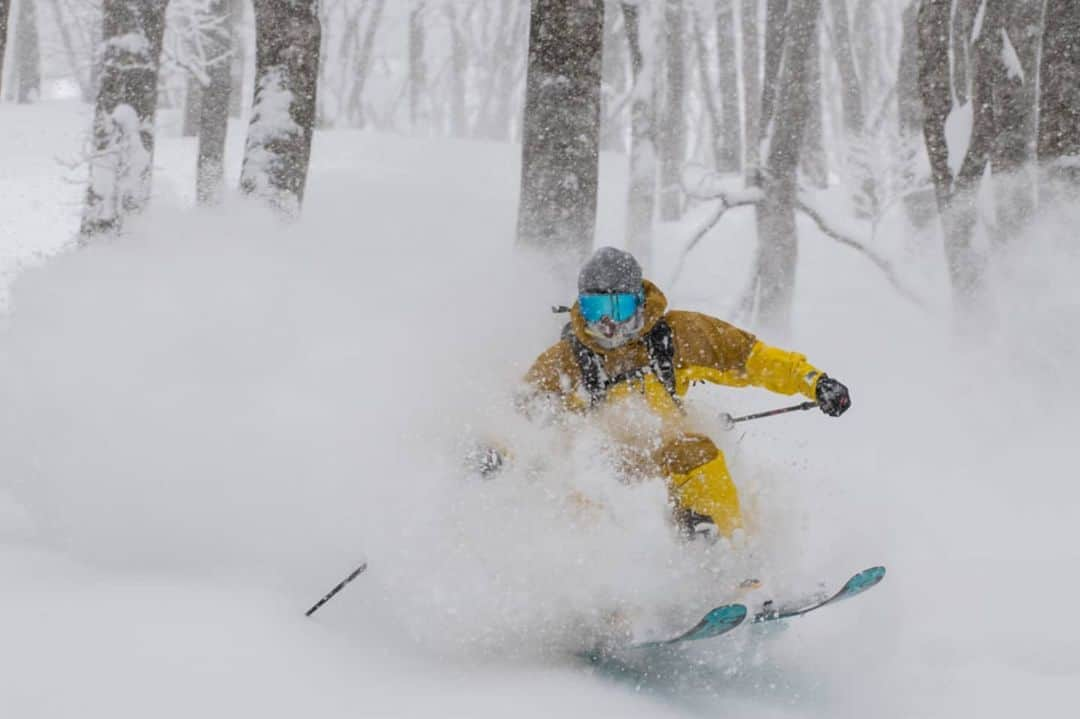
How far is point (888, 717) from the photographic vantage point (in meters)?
4.16

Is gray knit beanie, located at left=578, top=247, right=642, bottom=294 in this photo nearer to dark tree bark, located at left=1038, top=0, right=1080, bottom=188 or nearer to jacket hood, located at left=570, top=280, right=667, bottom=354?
jacket hood, located at left=570, top=280, right=667, bottom=354

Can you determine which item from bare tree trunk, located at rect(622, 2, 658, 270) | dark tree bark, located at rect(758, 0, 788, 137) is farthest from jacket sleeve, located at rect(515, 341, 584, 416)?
bare tree trunk, located at rect(622, 2, 658, 270)

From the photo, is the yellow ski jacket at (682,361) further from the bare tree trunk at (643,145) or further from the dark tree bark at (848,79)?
the dark tree bark at (848,79)

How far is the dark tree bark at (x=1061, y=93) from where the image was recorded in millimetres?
8422

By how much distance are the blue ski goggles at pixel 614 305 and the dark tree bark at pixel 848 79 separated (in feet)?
53.7

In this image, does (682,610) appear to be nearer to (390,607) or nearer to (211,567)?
(390,607)

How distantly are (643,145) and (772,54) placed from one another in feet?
12.9

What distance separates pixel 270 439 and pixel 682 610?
7.77 feet

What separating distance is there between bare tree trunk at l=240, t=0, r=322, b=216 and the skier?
10.6ft

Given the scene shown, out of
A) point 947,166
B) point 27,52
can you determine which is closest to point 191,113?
point 27,52

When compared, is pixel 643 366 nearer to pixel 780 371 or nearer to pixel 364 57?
pixel 780 371

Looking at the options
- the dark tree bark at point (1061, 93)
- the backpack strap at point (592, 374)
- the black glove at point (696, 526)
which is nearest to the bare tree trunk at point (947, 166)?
the dark tree bark at point (1061, 93)

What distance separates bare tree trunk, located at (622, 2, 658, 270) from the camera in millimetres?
14694

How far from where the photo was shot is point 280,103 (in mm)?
7594
